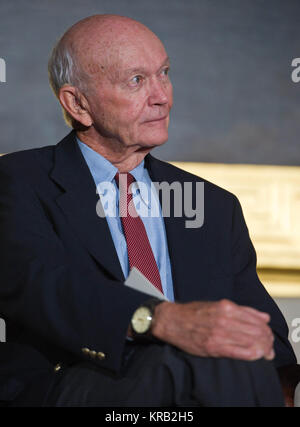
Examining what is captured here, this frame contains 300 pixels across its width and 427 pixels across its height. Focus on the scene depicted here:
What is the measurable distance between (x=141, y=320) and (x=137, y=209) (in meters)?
0.54

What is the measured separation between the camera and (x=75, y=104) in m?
2.21

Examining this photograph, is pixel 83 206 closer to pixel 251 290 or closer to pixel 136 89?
pixel 136 89

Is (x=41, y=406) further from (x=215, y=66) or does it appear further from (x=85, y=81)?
(x=215, y=66)

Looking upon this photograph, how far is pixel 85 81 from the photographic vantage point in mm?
2158

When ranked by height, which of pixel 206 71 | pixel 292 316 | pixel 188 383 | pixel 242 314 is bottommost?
pixel 292 316

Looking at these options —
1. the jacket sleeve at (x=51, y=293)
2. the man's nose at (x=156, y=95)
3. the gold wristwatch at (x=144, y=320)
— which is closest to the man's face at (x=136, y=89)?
the man's nose at (x=156, y=95)

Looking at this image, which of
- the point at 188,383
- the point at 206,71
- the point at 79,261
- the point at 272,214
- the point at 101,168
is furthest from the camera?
the point at 206,71

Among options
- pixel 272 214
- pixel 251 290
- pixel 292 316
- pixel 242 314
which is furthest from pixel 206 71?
pixel 242 314

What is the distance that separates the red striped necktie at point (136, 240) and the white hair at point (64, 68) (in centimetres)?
30

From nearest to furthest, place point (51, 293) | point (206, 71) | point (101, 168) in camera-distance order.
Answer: point (51, 293) → point (101, 168) → point (206, 71)

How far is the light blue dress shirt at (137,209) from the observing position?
80.2 inches

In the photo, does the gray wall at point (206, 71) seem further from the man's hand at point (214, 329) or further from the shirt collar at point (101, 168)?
the man's hand at point (214, 329)

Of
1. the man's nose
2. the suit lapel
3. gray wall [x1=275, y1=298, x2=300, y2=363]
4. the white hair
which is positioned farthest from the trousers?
gray wall [x1=275, y1=298, x2=300, y2=363]

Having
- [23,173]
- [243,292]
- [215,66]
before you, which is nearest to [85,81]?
[23,173]
